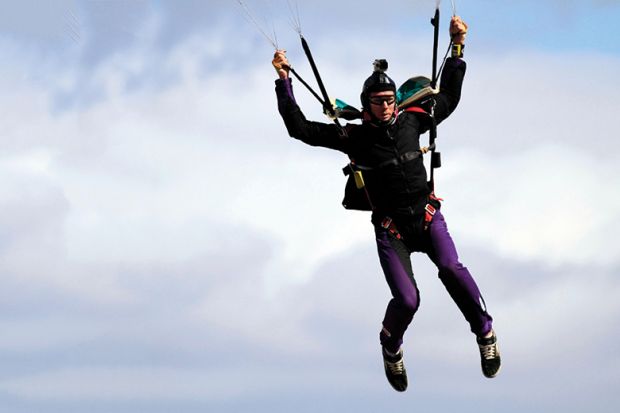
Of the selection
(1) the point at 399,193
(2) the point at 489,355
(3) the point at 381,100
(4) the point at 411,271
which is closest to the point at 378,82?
(3) the point at 381,100

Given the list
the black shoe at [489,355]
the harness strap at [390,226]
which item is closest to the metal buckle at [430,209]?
the harness strap at [390,226]

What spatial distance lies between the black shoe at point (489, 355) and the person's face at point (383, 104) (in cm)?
305

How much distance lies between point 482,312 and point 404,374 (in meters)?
1.32

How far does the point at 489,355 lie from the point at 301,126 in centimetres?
367

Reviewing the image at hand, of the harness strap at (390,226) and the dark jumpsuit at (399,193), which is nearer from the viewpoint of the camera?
the dark jumpsuit at (399,193)

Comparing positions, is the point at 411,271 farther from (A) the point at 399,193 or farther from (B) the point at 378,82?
(B) the point at 378,82

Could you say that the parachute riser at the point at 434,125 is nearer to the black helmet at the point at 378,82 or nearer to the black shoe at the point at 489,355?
the black helmet at the point at 378,82

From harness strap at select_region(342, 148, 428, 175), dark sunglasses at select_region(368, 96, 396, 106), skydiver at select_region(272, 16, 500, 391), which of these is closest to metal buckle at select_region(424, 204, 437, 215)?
skydiver at select_region(272, 16, 500, 391)

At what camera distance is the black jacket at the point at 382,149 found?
15.4 m

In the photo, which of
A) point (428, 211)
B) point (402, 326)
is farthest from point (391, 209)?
point (402, 326)

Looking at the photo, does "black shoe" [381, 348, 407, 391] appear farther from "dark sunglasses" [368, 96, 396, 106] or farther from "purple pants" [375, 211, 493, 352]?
"dark sunglasses" [368, 96, 396, 106]

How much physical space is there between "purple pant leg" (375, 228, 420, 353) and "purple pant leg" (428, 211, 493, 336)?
361 mm

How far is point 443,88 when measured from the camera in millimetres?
16062

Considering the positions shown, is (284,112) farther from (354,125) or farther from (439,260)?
(439,260)
